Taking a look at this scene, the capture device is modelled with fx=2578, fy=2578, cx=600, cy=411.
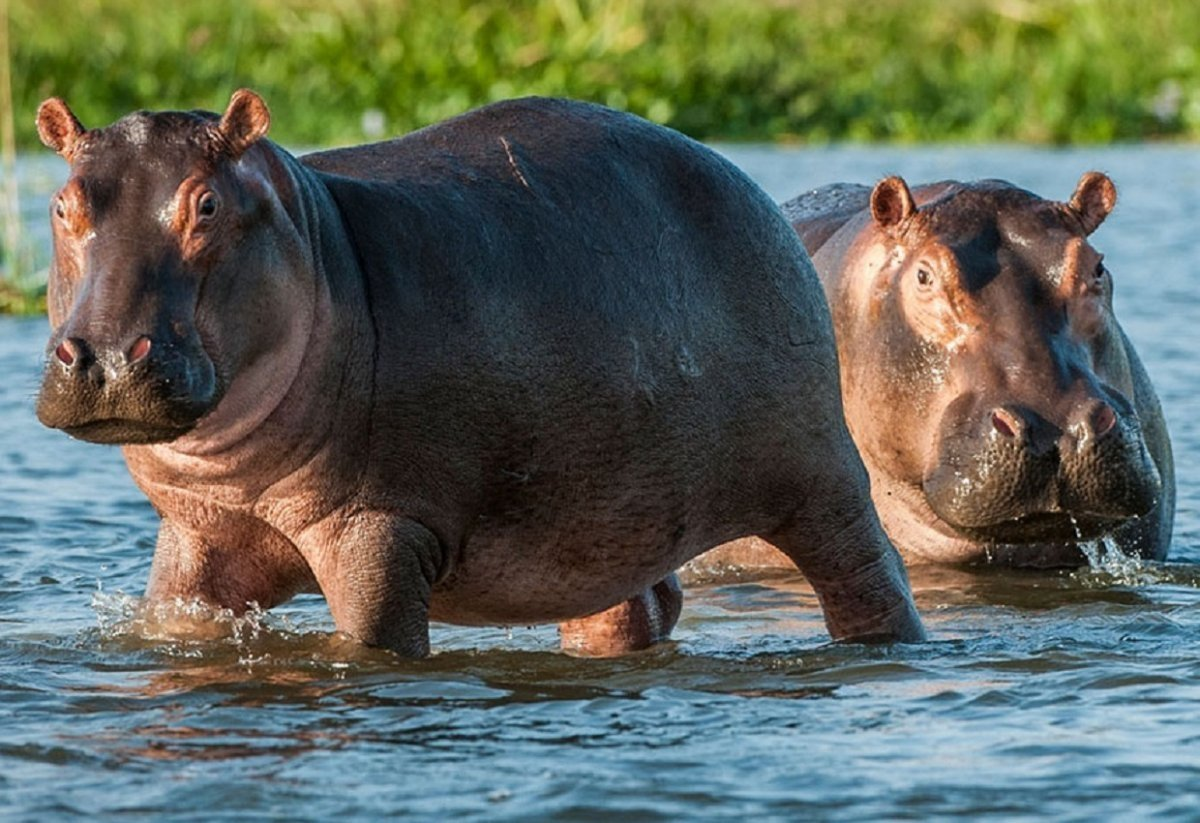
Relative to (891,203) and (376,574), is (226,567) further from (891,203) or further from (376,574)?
(891,203)

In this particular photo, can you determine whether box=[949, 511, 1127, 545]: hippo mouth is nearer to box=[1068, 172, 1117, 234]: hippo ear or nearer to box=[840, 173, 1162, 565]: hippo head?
box=[840, 173, 1162, 565]: hippo head

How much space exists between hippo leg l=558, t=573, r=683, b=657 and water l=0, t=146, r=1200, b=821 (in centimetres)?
8

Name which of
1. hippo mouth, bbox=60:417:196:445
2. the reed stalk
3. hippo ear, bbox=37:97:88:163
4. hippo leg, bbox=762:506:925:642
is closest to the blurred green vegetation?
the reed stalk

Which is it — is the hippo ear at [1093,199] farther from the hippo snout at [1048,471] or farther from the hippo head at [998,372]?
the hippo snout at [1048,471]

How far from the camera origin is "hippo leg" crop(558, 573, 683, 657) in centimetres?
632

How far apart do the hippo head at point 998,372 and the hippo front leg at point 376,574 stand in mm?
1924

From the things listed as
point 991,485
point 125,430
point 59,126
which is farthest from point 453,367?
point 991,485

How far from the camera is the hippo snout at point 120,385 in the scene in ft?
15.2

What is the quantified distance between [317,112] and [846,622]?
14076 millimetres

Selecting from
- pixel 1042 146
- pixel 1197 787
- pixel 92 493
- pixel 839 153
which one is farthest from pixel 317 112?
pixel 1197 787

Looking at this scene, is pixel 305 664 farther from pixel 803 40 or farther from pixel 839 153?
pixel 803 40

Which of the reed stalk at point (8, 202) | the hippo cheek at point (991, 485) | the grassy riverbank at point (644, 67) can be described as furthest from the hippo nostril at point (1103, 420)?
the grassy riverbank at point (644, 67)

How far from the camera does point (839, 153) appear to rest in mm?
19531

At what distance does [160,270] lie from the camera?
480 cm
